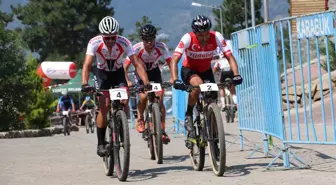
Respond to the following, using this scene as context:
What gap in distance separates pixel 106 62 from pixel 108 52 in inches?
7.4

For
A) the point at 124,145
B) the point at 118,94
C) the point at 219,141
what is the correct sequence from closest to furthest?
1. the point at 219,141
2. the point at 124,145
3. the point at 118,94

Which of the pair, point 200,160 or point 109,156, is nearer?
point 109,156

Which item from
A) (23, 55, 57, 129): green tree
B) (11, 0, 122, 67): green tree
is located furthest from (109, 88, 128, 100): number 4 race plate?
(11, 0, 122, 67): green tree

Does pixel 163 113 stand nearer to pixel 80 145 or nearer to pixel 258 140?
pixel 258 140

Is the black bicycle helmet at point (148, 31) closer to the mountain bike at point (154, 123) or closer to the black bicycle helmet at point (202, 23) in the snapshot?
the mountain bike at point (154, 123)

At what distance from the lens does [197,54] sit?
1057 centimetres

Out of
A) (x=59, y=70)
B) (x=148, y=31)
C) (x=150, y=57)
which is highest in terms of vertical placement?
(x=59, y=70)

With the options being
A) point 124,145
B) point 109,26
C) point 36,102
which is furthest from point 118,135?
point 36,102

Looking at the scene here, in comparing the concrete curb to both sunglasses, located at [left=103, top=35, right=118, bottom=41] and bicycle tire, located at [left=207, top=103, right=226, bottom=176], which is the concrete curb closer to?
sunglasses, located at [left=103, top=35, right=118, bottom=41]

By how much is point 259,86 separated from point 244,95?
1.13 metres

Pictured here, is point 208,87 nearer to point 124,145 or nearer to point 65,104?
point 124,145

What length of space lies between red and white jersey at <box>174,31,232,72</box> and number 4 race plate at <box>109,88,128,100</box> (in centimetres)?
103

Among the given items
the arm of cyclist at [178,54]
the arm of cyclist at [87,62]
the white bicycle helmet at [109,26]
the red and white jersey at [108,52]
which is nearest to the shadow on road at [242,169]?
the arm of cyclist at [178,54]

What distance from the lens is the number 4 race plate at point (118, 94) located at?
31.6ft
